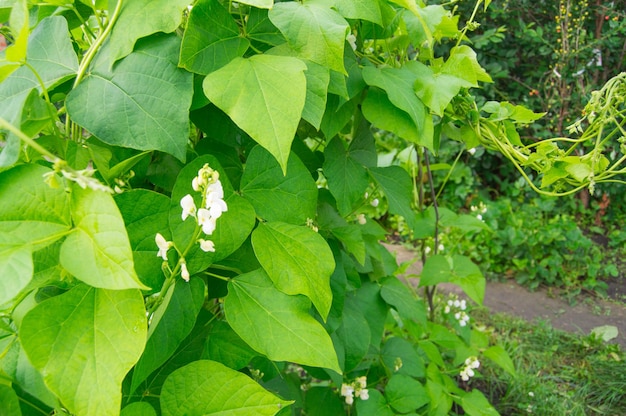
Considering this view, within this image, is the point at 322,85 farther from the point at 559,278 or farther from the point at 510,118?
the point at 559,278

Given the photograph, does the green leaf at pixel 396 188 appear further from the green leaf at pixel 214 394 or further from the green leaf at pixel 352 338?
the green leaf at pixel 214 394

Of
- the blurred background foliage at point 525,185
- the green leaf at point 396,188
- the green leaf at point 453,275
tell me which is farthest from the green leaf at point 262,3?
the blurred background foliage at point 525,185

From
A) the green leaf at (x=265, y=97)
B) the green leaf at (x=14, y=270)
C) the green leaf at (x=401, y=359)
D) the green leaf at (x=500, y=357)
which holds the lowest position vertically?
the green leaf at (x=500, y=357)

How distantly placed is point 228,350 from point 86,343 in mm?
258

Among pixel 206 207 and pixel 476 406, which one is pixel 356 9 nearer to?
pixel 206 207

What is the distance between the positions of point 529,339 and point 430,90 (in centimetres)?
269

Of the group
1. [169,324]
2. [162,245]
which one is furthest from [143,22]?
[169,324]

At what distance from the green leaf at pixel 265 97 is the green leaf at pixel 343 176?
35cm

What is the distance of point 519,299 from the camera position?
3752 millimetres

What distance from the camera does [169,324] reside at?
66cm

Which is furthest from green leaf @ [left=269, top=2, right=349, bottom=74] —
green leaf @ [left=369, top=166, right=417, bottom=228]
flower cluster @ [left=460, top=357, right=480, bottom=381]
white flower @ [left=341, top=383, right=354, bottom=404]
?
flower cluster @ [left=460, top=357, right=480, bottom=381]

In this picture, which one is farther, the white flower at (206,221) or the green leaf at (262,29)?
the green leaf at (262,29)

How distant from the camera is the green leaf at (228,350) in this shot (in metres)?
0.74

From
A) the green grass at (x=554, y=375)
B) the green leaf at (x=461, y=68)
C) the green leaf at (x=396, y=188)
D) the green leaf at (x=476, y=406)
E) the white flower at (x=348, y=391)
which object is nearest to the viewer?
the green leaf at (x=461, y=68)
